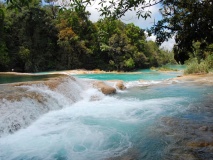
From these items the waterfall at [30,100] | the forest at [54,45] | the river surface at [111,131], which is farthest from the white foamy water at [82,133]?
the forest at [54,45]

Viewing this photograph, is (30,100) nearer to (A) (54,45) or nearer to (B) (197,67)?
(B) (197,67)

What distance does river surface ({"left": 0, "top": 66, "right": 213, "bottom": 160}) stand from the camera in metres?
3.95

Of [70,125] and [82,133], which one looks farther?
[70,125]

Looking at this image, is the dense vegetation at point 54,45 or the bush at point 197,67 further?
the dense vegetation at point 54,45

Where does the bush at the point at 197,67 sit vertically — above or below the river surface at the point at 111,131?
above

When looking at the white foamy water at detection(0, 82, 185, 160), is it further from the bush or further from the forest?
the forest

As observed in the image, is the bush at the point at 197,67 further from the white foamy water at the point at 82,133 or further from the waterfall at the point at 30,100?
the waterfall at the point at 30,100

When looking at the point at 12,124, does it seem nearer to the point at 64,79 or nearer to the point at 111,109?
the point at 111,109

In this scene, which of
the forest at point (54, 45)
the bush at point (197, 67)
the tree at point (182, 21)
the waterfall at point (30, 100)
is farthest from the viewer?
the forest at point (54, 45)

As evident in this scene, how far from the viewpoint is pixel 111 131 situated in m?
5.21

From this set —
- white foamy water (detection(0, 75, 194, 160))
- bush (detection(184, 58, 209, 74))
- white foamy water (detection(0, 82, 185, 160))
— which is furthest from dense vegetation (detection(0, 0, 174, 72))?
white foamy water (detection(0, 82, 185, 160))

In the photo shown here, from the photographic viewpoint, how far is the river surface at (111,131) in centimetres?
395

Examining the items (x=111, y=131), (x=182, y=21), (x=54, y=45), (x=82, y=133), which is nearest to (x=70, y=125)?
(x=82, y=133)

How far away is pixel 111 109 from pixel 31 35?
83.9 feet
